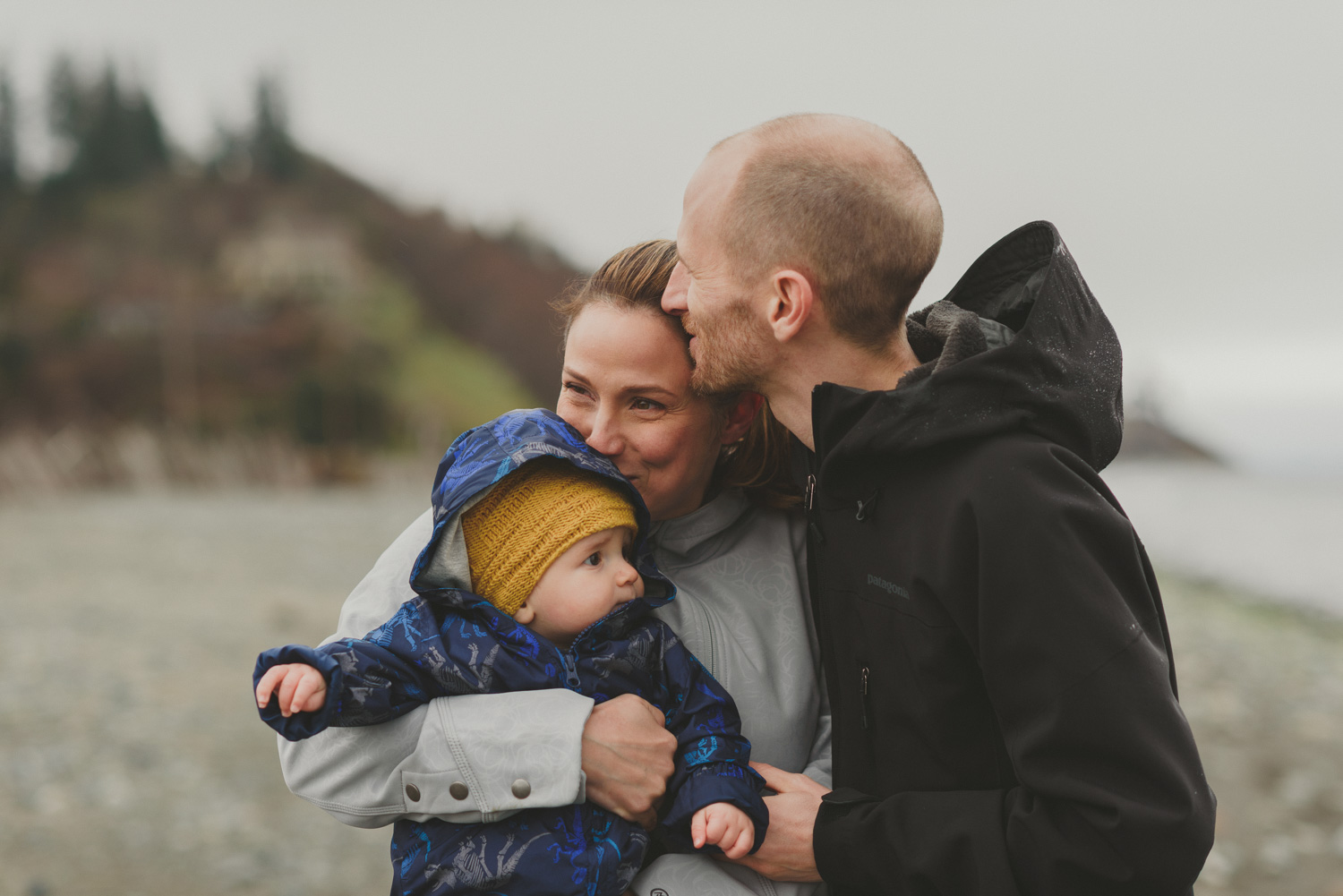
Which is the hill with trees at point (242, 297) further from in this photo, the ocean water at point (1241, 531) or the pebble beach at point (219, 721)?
the ocean water at point (1241, 531)

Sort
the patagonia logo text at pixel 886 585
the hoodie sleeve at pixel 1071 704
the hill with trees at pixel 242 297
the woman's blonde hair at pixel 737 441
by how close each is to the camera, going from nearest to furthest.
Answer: the hoodie sleeve at pixel 1071 704, the patagonia logo text at pixel 886 585, the woman's blonde hair at pixel 737 441, the hill with trees at pixel 242 297

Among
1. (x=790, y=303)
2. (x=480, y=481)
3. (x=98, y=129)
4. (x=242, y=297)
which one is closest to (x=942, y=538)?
(x=790, y=303)

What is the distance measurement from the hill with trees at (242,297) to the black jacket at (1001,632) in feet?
128

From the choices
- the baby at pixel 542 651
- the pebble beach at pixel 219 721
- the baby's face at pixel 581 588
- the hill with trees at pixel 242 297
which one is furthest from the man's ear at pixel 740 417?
the hill with trees at pixel 242 297

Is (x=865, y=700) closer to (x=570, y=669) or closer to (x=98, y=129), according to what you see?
(x=570, y=669)

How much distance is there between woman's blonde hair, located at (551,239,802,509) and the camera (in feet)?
9.52

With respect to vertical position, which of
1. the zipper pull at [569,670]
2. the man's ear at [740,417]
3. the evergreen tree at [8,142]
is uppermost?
the man's ear at [740,417]

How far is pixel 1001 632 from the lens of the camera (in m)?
1.94

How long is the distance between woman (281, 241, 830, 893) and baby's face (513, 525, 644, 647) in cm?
18

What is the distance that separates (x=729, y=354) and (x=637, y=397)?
13.7 inches

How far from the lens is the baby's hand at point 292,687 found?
86.7 inches

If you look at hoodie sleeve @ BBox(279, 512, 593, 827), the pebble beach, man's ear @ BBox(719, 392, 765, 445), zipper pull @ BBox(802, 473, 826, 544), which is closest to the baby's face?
hoodie sleeve @ BBox(279, 512, 593, 827)

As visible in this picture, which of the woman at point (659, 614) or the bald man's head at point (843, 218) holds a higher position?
the bald man's head at point (843, 218)

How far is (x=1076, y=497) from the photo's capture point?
1.96m
